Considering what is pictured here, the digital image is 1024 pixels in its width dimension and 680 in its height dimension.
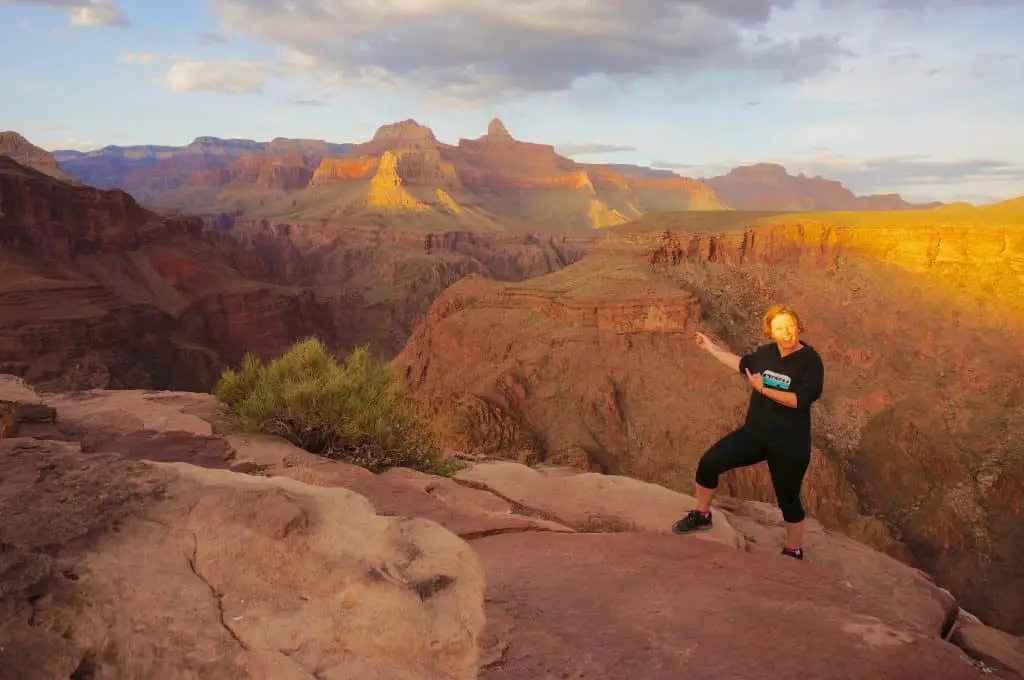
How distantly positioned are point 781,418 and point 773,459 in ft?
1.06

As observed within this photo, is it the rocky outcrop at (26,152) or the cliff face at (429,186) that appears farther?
the cliff face at (429,186)

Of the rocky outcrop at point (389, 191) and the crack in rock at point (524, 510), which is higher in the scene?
the rocky outcrop at point (389, 191)

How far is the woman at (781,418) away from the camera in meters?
4.27

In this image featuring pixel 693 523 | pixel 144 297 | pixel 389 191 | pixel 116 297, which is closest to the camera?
pixel 693 523

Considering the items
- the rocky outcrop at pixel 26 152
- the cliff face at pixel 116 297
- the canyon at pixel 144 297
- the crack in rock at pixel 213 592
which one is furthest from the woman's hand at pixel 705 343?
the rocky outcrop at pixel 26 152

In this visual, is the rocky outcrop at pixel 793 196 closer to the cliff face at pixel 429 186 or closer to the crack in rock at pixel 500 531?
the cliff face at pixel 429 186

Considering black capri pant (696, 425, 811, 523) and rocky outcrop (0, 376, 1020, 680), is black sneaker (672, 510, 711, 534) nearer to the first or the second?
black capri pant (696, 425, 811, 523)

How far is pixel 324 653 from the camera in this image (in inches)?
95.1

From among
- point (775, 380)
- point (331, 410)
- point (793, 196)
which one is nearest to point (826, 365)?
point (775, 380)

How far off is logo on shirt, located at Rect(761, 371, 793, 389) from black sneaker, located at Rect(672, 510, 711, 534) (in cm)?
121

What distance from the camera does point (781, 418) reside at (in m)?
4.34

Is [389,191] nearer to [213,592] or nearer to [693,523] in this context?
[693,523]

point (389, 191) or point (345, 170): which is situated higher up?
point (345, 170)

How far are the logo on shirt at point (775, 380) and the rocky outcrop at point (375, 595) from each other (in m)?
1.15
